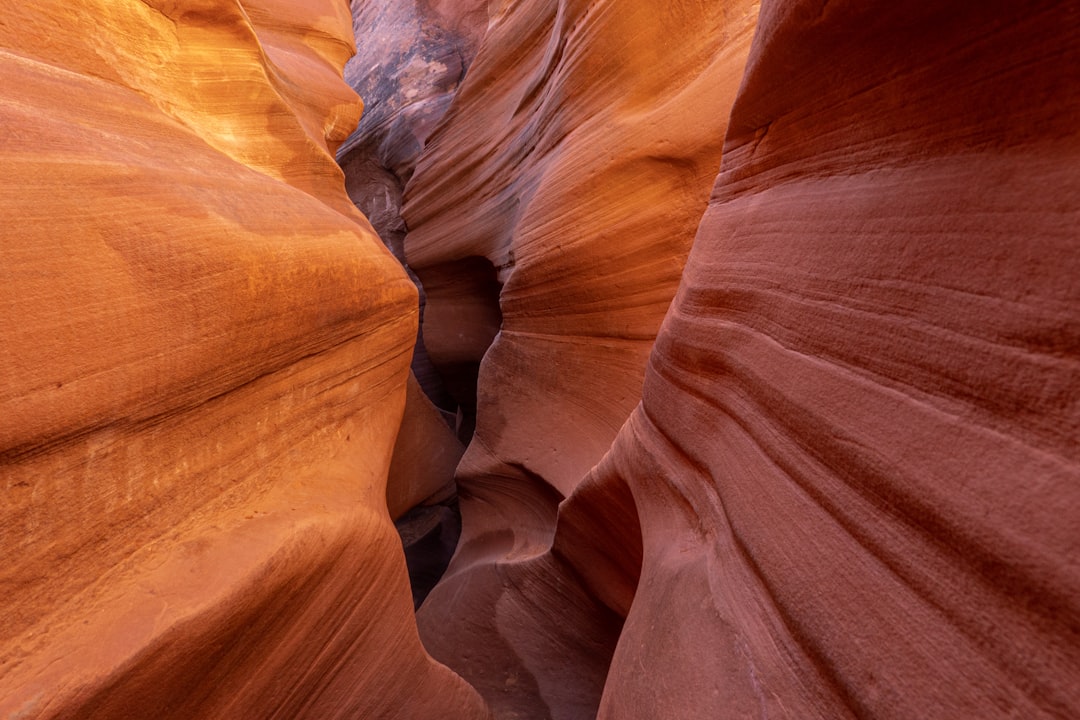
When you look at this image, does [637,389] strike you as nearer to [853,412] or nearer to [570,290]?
[570,290]

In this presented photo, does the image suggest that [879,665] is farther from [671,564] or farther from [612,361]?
[612,361]

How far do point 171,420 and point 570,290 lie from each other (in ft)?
6.52

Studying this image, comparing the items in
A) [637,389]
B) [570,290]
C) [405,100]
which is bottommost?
[637,389]

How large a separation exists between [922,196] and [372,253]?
1.84 metres

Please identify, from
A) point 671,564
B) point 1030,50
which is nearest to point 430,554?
point 671,564

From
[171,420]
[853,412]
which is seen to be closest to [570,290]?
[171,420]

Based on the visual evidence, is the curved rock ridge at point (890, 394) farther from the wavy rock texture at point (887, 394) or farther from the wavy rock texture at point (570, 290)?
the wavy rock texture at point (570, 290)

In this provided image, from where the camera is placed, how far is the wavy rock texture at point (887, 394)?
0.55m

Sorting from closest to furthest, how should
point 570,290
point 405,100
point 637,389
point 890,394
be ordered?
point 890,394 → point 637,389 → point 570,290 → point 405,100

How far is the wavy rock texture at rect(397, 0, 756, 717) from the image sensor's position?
2312 mm

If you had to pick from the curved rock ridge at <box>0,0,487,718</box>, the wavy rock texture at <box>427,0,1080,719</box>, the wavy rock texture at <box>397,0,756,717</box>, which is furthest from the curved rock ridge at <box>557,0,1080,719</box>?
the wavy rock texture at <box>397,0,756,717</box>

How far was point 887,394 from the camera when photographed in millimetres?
722

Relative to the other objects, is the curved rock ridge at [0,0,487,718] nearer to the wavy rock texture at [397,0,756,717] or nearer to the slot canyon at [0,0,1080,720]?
the slot canyon at [0,0,1080,720]

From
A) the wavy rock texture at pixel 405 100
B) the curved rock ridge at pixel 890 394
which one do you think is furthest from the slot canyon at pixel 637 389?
the wavy rock texture at pixel 405 100
